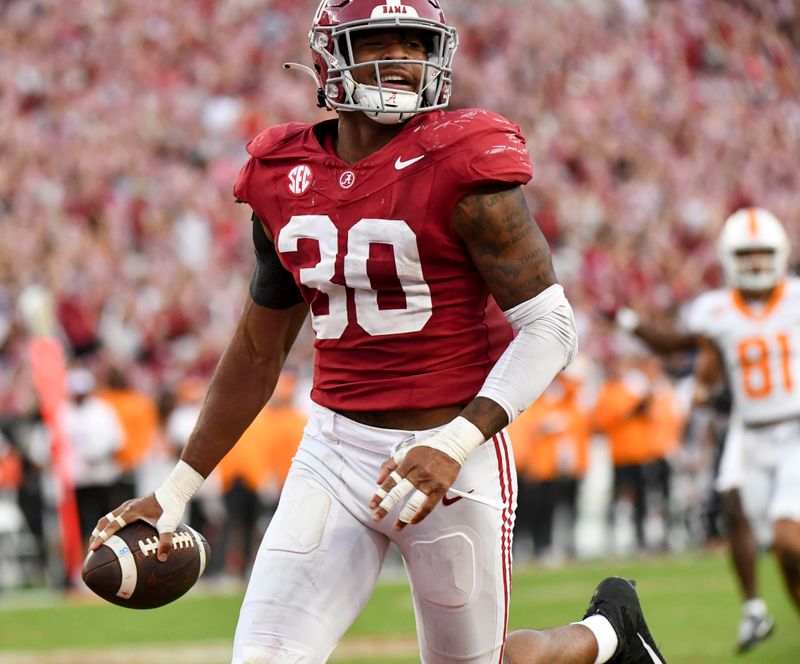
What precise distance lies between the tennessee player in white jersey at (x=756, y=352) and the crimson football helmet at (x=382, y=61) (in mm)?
4001

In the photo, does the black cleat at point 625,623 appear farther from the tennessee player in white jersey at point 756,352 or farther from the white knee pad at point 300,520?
the tennessee player in white jersey at point 756,352

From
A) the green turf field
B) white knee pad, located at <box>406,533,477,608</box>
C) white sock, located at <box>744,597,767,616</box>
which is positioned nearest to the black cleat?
white knee pad, located at <box>406,533,477,608</box>

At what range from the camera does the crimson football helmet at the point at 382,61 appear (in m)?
3.26

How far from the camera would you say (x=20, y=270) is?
42.8ft

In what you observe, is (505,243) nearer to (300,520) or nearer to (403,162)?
(403,162)

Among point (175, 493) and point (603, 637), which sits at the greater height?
point (175, 493)

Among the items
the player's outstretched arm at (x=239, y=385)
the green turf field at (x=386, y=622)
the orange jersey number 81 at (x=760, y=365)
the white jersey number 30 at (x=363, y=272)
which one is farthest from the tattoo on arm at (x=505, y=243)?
the orange jersey number 81 at (x=760, y=365)

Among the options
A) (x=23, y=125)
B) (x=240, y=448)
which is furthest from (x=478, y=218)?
(x=23, y=125)

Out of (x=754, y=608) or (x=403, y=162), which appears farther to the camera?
(x=754, y=608)

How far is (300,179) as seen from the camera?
335cm

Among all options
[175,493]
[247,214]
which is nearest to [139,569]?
[175,493]

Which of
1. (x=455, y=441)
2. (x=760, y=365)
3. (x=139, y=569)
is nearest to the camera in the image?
(x=455, y=441)

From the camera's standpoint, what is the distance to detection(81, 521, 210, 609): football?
3.40m

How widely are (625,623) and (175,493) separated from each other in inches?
50.5
